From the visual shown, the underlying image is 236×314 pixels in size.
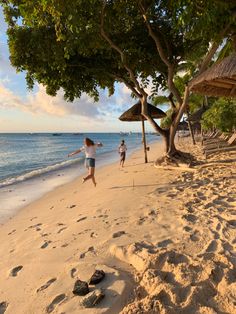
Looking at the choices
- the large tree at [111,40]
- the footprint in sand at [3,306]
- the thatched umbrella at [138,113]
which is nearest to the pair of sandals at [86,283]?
the footprint in sand at [3,306]

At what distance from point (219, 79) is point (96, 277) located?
18.5 ft

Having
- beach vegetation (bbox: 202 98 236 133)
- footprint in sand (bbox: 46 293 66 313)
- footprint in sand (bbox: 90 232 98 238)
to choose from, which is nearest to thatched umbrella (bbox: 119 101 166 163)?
beach vegetation (bbox: 202 98 236 133)

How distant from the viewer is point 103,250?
165 inches

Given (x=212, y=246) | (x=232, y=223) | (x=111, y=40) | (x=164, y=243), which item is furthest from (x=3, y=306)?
(x=111, y=40)

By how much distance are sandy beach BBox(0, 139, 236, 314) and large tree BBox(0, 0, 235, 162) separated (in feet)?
15.5

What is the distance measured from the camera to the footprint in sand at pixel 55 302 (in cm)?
296

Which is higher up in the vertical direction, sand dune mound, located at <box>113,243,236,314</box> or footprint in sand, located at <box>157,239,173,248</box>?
sand dune mound, located at <box>113,243,236,314</box>

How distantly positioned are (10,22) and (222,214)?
1001 cm

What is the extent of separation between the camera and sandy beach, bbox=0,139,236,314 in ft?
9.55

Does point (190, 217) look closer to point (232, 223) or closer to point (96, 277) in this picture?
point (232, 223)

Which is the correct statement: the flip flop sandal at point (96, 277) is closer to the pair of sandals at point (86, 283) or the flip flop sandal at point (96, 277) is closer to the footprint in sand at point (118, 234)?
the pair of sandals at point (86, 283)

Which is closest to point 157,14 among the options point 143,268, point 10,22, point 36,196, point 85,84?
point 85,84

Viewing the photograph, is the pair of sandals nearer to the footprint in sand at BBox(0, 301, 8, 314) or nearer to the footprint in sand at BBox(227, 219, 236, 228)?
the footprint in sand at BBox(0, 301, 8, 314)

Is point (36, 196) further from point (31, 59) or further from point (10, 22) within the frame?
point (10, 22)
